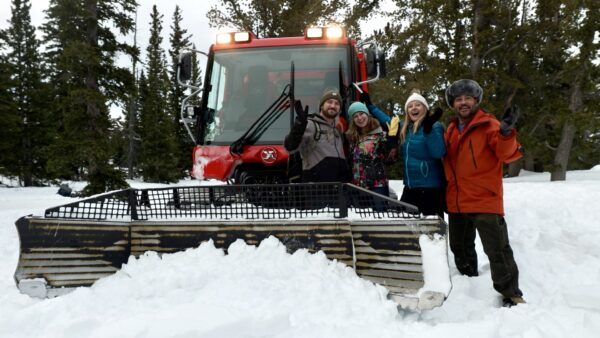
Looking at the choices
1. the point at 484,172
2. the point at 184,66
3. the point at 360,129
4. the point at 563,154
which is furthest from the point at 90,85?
the point at 563,154

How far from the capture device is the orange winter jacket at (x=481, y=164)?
3.31 meters

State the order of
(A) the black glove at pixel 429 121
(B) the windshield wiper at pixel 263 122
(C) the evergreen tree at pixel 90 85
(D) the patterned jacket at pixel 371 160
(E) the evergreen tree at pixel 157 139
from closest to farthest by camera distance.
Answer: (A) the black glove at pixel 429 121 → (D) the patterned jacket at pixel 371 160 → (B) the windshield wiper at pixel 263 122 → (C) the evergreen tree at pixel 90 85 → (E) the evergreen tree at pixel 157 139

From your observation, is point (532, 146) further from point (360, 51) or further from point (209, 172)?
point (209, 172)

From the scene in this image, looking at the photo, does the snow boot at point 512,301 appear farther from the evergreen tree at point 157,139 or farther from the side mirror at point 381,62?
the evergreen tree at point 157,139

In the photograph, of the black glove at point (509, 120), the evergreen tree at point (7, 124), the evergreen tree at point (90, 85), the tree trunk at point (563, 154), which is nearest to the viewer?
the black glove at point (509, 120)

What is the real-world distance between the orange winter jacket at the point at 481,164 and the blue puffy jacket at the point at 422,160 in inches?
8.1

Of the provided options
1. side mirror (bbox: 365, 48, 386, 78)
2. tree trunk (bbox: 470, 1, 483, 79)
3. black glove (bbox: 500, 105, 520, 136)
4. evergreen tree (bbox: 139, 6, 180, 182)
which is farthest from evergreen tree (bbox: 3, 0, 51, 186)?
black glove (bbox: 500, 105, 520, 136)

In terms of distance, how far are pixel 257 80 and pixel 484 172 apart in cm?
292

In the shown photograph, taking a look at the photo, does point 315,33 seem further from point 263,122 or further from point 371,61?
point 263,122

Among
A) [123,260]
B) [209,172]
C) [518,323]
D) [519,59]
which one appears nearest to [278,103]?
[209,172]

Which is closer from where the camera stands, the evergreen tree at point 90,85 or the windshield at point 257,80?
the windshield at point 257,80

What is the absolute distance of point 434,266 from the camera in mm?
2734

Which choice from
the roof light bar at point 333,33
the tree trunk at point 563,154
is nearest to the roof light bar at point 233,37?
the roof light bar at point 333,33

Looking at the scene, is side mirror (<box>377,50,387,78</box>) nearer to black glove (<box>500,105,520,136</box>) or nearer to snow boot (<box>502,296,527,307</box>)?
black glove (<box>500,105,520,136</box>)
